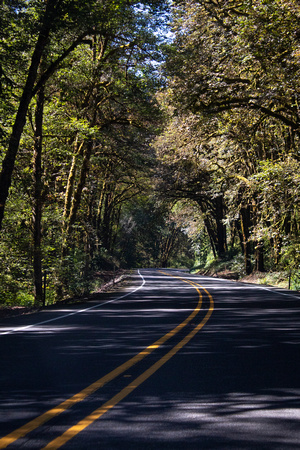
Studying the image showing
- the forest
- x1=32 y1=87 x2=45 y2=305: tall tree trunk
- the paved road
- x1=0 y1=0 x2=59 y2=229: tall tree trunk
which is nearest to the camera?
the paved road

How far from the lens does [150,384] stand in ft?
19.1

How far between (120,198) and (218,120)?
28.8 m

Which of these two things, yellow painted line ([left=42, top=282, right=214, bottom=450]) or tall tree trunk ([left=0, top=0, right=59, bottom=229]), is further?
tall tree trunk ([left=0, top=0, right=59, bottom=229])

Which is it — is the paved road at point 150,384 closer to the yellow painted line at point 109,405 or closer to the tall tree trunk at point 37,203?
the yellow painted line at point 109,405

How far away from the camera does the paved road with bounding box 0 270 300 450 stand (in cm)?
417

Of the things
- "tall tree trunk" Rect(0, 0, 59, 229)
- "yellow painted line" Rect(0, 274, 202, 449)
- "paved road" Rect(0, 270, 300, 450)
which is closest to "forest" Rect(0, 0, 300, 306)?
"tall tree trunk" Rect(0, 0, 59, 229)

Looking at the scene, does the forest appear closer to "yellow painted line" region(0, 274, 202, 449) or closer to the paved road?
the paved road

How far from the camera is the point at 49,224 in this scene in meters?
23.1

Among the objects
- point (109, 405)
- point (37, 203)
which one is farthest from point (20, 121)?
point (109, 405)

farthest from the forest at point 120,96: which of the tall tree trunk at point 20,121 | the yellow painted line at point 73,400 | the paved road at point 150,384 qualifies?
the yellow painted line at point 73,400

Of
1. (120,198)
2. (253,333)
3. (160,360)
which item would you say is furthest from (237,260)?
(160,360)

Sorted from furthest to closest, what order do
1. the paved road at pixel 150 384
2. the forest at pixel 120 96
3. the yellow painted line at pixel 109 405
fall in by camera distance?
the forest at pixel 120 96, the paved road at pixel 150 384, the yellow painted line at pixel 109 405

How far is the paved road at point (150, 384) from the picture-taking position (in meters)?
4.17

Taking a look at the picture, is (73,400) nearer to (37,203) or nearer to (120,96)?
(37,203)
